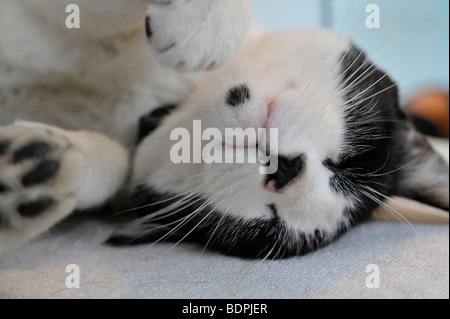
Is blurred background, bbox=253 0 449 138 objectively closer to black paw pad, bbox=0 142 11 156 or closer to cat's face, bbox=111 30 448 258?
cat's face, bbox=111 30 448 258

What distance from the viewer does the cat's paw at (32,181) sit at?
667 mm

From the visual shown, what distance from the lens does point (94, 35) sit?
1.03 metres

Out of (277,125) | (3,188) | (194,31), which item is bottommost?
(3,188)

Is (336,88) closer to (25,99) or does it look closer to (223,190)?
(223,190)

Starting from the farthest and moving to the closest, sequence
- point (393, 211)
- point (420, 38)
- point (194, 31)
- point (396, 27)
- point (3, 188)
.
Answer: point (420, 38), point (396, 27), point (393, 211), point (194, 31), point (3, 188)

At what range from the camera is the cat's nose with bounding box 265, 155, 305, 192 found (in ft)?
2.49

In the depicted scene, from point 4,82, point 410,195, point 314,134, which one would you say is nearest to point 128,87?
point 4,82

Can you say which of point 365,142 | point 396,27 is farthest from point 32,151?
point 396,27

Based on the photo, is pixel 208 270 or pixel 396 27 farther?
pixel 396 27

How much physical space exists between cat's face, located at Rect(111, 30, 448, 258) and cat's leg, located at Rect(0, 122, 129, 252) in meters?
0.19

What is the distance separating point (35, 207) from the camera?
26.8 inches

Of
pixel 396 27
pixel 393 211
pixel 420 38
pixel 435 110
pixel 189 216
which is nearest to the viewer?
pixel 189 216

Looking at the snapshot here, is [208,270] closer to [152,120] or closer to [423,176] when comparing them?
[152,120]

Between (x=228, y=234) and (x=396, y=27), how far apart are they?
0.72m
